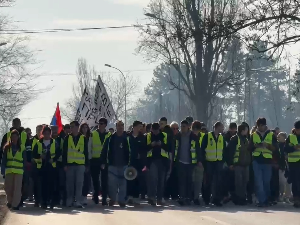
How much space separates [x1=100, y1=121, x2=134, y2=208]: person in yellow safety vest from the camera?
22156 mm

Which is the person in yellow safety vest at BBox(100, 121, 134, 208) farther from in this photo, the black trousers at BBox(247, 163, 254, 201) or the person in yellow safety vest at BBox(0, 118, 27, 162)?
the black trousers at BBox(247, 163, 254, 201)

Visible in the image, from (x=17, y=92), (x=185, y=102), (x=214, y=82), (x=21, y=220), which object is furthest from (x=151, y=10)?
(x=185, y=102)

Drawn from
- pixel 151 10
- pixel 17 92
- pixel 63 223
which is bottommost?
pixel 63 223

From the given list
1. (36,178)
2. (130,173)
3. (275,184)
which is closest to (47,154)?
(36,178)

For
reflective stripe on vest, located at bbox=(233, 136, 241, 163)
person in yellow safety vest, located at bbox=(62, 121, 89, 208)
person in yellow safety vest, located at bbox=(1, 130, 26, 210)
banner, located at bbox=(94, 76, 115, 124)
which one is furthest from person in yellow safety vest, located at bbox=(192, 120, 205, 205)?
banner, located at bbox=(94, 76, 115, 124)

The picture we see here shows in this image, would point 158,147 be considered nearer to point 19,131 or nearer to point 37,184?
point 37,184

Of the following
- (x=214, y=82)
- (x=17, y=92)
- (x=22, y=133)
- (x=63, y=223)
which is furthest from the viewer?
(x=214, y=82)

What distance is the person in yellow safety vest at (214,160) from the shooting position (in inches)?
887

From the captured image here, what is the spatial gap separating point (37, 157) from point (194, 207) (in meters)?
3.92

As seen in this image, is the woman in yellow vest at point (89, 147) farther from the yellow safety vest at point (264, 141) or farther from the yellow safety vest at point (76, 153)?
the yellow safety vest at point (264, 141)

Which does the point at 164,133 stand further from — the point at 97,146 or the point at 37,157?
the point at 37,157

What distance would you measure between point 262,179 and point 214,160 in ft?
4.14

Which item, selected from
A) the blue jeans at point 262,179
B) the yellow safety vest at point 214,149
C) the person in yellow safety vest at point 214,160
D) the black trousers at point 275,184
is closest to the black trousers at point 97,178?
the person in yellow safety vest at point 214,160

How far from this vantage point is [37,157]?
21875 mm
